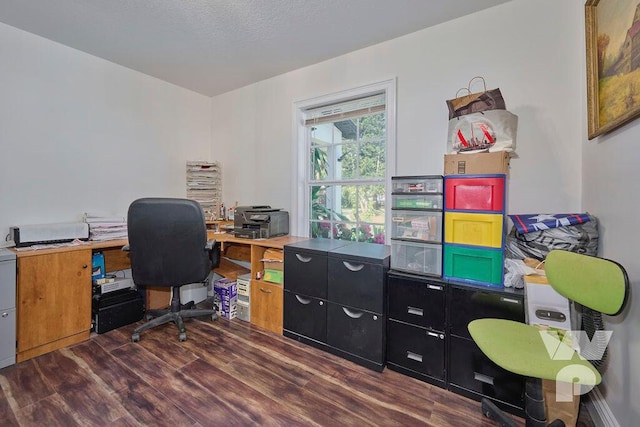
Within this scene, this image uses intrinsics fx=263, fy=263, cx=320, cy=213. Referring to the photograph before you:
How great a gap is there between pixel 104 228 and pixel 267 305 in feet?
5.42

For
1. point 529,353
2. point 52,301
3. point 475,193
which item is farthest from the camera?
point 52,301

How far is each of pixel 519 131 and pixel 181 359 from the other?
2907 mm

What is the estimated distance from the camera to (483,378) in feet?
4.99

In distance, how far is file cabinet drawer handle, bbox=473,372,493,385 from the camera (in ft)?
4.93

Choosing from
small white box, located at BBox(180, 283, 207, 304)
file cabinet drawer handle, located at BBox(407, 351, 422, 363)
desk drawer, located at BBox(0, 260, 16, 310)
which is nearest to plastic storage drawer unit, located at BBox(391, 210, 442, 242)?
file cabinet drawer handle, located at BBox(407, 351, 422, 363)

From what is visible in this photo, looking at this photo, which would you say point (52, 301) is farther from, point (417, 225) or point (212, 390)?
point (417, 225)

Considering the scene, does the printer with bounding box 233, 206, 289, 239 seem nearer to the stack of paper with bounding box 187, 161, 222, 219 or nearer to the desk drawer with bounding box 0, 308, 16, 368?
the stack of paper with bounding box 187, 161, 222, 219

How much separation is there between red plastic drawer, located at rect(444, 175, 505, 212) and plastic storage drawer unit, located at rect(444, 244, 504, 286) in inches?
10.0

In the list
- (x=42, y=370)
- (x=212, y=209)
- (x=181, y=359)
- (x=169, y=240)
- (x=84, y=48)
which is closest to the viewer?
(x=42, y=370)

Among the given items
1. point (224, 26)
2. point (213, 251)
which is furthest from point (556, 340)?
point (224, 26)

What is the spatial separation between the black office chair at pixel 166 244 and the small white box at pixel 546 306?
2.21m

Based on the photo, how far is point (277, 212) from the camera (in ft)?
9.02

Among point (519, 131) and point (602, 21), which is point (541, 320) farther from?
point (602, 21)

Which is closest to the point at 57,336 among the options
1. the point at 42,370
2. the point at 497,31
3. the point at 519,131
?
the point at 42,370
